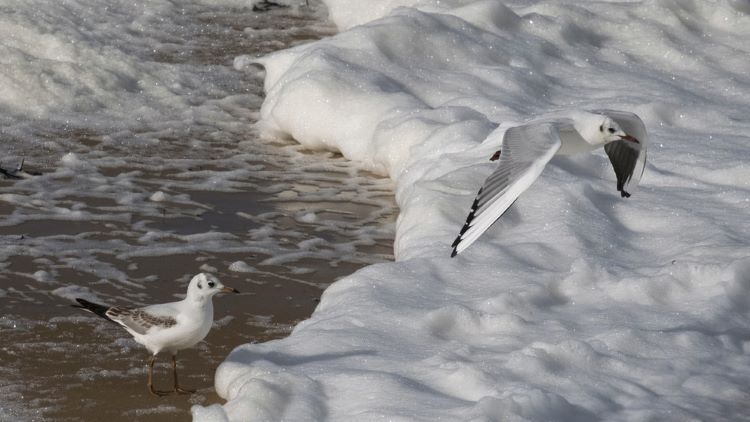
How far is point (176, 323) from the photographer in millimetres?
4891

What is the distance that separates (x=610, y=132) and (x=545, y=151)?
853mm

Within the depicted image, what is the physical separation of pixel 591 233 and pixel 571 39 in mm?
3834

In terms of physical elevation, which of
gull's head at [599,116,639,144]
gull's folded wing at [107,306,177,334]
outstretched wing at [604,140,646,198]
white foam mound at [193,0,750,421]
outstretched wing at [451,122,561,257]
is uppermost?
outstretched wing at [451,122,561,257]

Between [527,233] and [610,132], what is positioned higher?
[610,132]

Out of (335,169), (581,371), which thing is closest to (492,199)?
(581,371)

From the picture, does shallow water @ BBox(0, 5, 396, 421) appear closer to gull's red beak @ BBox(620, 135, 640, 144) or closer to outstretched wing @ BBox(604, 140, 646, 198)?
outstretched wing @ BBox(604, 140, 646, 198)

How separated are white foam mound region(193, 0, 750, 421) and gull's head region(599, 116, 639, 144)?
0.56 m

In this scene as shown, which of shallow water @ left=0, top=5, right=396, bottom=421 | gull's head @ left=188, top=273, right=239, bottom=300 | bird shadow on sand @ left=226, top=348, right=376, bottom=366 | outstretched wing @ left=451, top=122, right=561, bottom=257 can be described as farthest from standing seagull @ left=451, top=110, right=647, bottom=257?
shallow water @ left=0, top=5, right=396, bottom=421

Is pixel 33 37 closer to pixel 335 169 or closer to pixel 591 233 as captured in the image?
pixel 335 169

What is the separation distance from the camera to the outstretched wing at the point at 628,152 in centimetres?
637

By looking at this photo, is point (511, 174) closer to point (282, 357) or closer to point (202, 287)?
point (282, 357)

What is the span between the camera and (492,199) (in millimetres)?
5113

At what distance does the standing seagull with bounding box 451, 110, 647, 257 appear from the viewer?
5.01 m

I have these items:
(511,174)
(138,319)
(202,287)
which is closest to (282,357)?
(202,287)
